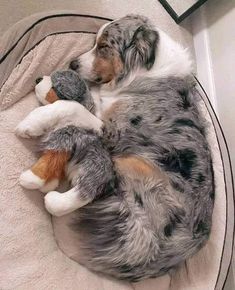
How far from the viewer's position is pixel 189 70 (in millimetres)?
1919

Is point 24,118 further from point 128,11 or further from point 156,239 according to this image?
point 128,11

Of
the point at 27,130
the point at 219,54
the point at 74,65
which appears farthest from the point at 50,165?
the point at 219,54

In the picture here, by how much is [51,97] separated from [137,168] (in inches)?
17.8

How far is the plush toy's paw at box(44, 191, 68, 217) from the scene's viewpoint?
1583 mm

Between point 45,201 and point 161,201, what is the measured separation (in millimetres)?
432

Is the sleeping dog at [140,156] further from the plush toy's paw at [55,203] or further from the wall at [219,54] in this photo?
the wall at [219,54]

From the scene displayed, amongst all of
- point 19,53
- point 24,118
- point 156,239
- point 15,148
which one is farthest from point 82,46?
point 156,239

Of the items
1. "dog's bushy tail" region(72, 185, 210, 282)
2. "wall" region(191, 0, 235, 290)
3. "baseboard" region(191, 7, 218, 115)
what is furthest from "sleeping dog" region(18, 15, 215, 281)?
"baseboard" region(191, 7, 218, 115)

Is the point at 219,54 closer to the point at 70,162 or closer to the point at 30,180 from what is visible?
the point at 70,162

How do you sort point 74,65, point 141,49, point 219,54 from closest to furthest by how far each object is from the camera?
point 141,49, point 74,65, point 219,54

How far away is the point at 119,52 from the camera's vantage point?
6.03 feet

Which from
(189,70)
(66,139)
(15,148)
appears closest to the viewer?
(66,139)

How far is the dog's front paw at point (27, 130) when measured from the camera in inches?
66.2

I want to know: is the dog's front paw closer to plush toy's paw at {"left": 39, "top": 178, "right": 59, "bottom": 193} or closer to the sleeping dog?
the sleeping dog
